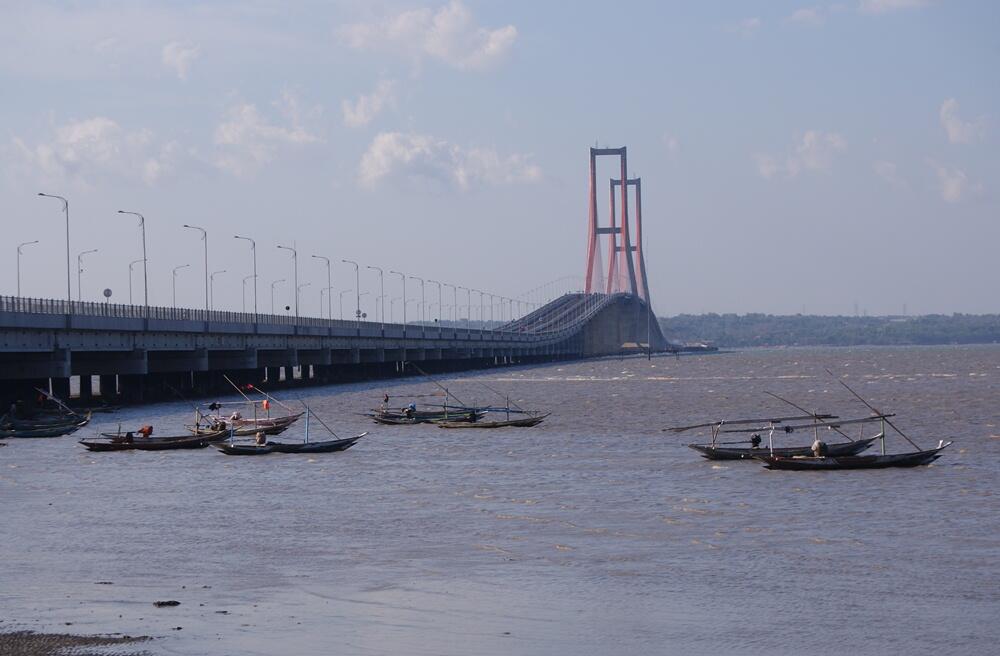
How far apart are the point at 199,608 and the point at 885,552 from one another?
1538 centimetres

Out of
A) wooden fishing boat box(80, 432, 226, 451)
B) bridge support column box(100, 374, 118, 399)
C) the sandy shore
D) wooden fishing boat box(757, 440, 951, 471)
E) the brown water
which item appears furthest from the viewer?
bridge support column box(100, 374, 118, 399)

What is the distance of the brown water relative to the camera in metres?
25.5

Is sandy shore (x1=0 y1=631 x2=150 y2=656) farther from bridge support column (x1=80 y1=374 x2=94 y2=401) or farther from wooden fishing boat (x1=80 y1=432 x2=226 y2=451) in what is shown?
bridge support column (x1=80 y1=374 x2=94 y2=401)

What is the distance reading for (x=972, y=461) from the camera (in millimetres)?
56156

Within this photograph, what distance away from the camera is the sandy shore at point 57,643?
23.2m

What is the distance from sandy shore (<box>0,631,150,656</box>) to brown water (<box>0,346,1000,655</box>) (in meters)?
0.68

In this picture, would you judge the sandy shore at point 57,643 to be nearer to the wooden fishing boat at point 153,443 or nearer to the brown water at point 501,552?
the brown water at point 501,552

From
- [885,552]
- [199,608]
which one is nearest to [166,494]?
[199,608]

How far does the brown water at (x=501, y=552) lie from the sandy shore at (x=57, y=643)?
0.68m

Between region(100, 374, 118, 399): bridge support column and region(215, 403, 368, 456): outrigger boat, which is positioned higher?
region(100, 374, 118, 399): bridge support column

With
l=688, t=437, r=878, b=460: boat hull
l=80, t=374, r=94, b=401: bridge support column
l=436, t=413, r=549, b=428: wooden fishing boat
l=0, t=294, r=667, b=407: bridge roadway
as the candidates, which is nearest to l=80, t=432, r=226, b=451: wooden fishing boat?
l=436, t=413, r=549, b=428: wooden fishing boat

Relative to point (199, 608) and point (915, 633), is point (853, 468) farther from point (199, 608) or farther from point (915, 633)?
point (199, 608)

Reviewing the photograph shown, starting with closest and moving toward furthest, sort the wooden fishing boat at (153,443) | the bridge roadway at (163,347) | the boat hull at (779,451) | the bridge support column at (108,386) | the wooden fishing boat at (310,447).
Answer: the boat hull at (779,451) < the wooden fishing boat at (310,447) < the wooden fishing boat at (153,443) < the bridge roadway at (163,347) < the bridge support column at (108,386)

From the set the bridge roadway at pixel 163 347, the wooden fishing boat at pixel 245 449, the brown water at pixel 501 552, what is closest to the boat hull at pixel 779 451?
the brown water at pixel 501 552
